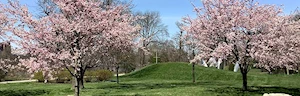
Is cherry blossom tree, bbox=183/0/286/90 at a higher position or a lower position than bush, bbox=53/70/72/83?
higher

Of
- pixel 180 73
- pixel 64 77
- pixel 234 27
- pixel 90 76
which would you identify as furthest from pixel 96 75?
pixel 234 27

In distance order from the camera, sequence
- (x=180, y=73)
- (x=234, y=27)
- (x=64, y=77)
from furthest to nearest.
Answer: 1. (x=180, y=73)
2. (x=64, y=77)
3. (x=234, y=27)

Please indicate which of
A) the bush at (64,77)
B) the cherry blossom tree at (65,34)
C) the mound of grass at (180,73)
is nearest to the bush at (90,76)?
the bush at (64,77)

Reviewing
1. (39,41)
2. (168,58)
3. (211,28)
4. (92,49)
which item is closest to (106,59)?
(92,49)

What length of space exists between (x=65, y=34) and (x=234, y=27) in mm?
7871

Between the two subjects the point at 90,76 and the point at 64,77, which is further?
the point at 90,76

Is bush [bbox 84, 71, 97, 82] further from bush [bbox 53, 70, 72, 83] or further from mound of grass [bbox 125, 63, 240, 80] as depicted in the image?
mound of grass [bbox 125, 63, 240, 80]

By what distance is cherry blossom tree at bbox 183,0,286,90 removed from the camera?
13453mm

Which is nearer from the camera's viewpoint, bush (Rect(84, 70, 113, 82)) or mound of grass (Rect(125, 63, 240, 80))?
mound of grass (Rect(125, 63, 240, 80))

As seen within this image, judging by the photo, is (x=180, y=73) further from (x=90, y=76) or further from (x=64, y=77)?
(x=64, y=77)

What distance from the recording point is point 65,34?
29.7ft

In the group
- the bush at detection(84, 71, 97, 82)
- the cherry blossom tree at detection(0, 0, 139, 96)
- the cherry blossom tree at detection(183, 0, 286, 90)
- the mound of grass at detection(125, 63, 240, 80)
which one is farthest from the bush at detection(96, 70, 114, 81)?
Answer: the cherry blossom tree at detection(0, 0, 139, 96)

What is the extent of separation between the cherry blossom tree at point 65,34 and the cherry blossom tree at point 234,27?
569cm

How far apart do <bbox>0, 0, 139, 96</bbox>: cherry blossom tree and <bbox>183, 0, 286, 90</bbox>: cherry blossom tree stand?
5693 mm
